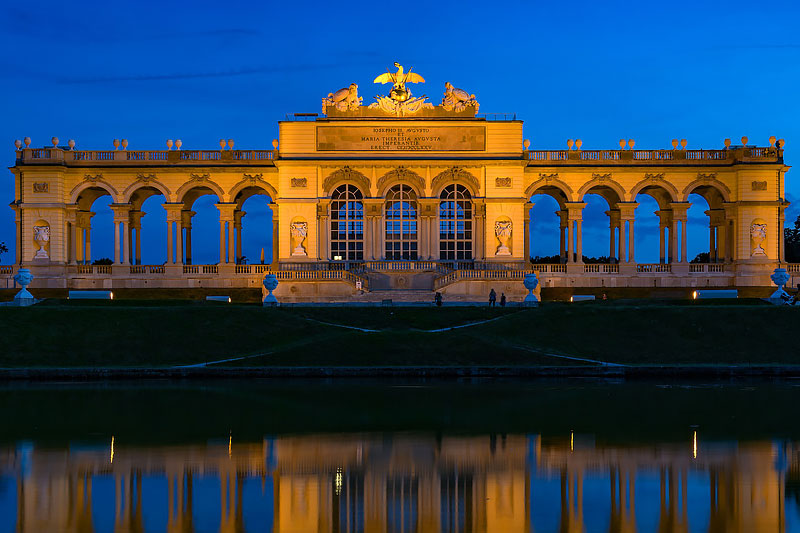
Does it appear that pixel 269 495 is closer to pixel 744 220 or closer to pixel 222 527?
pixel 222 527

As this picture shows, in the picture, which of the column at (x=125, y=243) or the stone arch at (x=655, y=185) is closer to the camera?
the column at (x=125, y=243)

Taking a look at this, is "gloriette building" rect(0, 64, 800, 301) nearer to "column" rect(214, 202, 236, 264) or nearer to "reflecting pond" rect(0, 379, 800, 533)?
"column" rect(214, 202, 236, 264)

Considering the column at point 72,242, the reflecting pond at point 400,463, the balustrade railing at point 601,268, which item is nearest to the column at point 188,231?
the column at point 72,242

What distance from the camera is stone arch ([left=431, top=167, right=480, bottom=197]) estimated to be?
2579 inches

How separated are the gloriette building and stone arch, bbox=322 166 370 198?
10cm

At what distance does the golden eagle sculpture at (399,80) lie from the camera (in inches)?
2554

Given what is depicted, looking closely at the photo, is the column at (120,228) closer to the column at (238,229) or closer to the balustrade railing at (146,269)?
the balustrade railing at (146,269)

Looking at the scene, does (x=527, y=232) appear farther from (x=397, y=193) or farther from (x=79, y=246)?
(x=79, y=246)

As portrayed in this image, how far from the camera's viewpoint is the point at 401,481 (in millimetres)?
15258

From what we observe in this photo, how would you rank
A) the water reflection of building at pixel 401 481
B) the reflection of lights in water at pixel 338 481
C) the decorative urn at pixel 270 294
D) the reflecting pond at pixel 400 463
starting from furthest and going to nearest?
the decorative urn at pixel 270 294, the reflection of lights in water at pixel 338 481, the reflecting pond at pixel 400 463, the water reflection of building at pixel 401 481

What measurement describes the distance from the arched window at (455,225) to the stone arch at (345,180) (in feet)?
18.2

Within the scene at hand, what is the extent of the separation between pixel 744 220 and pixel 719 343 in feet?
102

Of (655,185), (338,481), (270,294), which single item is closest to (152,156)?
(270,294)

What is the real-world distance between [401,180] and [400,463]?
5016 centimetres
